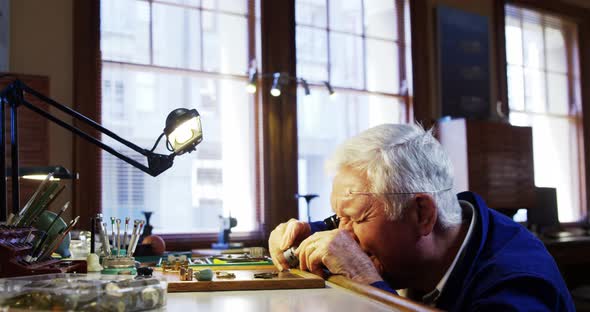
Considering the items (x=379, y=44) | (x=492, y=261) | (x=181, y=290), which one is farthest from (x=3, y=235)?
(x=379, y=44)

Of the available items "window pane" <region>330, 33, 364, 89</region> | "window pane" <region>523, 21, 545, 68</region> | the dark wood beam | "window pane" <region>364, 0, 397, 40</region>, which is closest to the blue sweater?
the dark wood beam

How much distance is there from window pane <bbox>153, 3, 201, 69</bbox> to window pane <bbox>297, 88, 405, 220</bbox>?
2.94 feet

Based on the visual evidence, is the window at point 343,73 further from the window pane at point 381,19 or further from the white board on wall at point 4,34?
the white board on wall at point 4,34

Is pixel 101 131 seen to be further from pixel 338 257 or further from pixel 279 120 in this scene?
pixel 279 120

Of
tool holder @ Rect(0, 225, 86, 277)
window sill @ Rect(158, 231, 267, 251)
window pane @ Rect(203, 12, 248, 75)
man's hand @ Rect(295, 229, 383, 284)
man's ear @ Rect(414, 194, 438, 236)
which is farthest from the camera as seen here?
window pane @ Rect(203, 12, 248, 75)

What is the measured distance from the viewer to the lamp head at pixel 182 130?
1523mm

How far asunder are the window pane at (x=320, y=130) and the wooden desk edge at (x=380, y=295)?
10.6 ft

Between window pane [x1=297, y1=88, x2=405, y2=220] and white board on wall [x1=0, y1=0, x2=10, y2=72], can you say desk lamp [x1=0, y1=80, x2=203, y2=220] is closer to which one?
white board on wall [x1=0, y1=0, x2=10, y2=72]

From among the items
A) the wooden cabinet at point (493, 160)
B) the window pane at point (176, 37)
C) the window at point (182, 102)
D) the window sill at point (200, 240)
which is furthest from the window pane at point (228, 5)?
the wooden cabinet at point (493, 160)

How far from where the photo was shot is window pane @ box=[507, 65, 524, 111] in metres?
5.83

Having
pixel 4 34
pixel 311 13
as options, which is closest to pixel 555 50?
pixel 311 13

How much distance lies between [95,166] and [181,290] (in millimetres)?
2779

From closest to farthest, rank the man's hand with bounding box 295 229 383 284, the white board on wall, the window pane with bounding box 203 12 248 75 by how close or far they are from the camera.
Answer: the man's hand with bounding box 295 229 383 284, the white board on wall, the window pane with bounding box 203 12 248 75

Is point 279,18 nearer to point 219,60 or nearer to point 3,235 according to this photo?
point 219,60
